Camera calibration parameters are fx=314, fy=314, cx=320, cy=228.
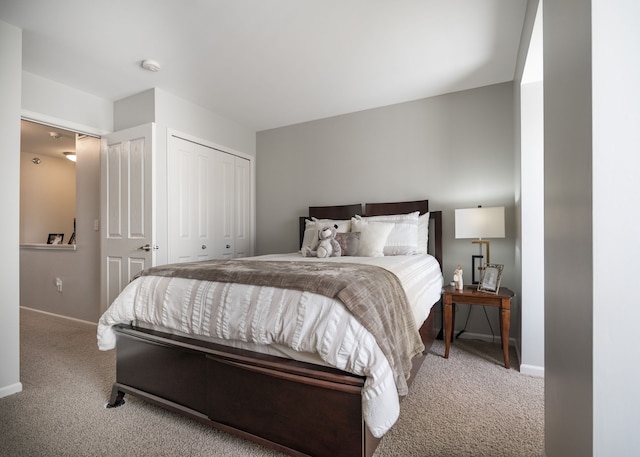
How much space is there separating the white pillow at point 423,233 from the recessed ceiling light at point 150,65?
278cm

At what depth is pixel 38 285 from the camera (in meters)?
4.18

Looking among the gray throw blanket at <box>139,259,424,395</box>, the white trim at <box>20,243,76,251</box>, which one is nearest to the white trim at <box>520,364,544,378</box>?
the gray throw blanket at <box>139,259,424,395</box>

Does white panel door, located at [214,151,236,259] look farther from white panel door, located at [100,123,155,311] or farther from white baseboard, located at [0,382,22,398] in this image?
white baseboard, located at [0,382,22,398]

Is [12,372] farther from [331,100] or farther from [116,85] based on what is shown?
[331,100]

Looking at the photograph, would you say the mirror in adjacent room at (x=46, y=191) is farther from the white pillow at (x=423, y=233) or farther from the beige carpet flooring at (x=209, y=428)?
the white pillow at (x=423, y=233)

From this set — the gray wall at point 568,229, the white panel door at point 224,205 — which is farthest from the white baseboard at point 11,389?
the gray wall at point 568,229

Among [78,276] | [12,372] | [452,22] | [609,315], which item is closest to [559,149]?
[609,315]

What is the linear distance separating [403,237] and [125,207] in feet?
9.19

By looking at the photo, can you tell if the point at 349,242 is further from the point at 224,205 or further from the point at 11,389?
the point at 11,389

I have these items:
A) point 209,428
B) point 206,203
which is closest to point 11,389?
point 209,428

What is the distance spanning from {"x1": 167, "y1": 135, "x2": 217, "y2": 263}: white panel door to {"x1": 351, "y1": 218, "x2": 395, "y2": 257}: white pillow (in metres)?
1.82

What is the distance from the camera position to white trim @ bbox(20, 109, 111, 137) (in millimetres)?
2695

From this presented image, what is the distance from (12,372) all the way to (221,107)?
2.98m

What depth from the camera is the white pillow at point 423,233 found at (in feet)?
10.0
